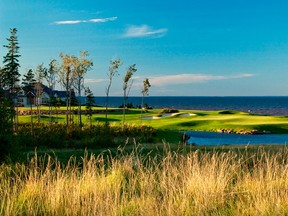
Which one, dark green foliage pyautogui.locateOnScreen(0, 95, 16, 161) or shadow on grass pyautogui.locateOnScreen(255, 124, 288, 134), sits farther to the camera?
shadow on grass pyautogui.locateOnScreen(255, 124, 288, 134)

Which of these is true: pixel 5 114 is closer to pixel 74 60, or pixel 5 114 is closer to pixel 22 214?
pixel 22 214

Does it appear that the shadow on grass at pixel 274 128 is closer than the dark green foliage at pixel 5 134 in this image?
No

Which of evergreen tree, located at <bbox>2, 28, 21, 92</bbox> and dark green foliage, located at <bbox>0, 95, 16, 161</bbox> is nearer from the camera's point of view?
dark green foliage, located at <bbox>0, 95, 16, 161</bbox>

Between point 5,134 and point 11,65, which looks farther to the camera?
point 11,65

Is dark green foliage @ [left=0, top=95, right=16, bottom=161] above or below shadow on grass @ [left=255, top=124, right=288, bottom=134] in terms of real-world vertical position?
above

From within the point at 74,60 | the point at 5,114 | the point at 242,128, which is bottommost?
the point at 242,128

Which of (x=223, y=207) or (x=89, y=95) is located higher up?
(x=89, y=95)

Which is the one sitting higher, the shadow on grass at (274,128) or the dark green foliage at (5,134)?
the dark green foliage at (5,134)

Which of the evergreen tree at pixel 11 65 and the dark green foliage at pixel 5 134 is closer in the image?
the dark green foliage at pixel 5 134

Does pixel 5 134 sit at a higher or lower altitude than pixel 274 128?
higher

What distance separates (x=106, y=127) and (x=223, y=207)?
18555mm

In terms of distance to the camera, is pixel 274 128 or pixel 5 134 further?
pixel 274 128

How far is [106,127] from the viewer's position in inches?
934

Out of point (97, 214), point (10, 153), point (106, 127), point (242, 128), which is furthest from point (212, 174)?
point (242, 128)
